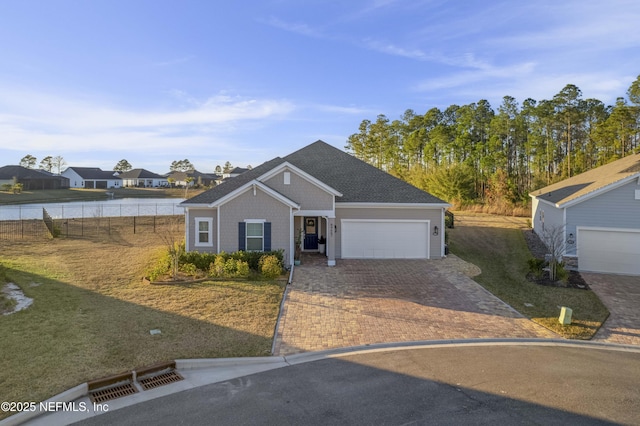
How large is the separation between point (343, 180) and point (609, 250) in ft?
44.5

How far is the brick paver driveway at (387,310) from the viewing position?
10312 millimetres

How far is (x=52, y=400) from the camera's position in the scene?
6.71 meters

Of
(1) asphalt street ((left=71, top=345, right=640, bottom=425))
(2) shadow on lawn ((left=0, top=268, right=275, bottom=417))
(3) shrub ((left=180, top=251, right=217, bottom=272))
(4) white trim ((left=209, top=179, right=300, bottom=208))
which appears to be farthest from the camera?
(4) white trim ((left=209, top=179, right=300, bottom=208))

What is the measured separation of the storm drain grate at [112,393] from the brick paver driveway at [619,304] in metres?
11.3

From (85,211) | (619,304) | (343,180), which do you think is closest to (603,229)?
(619,304)

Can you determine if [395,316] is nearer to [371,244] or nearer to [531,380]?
[531,380]

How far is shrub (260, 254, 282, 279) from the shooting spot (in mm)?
16109

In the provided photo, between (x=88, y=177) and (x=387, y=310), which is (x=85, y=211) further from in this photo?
(x=88, y=177)

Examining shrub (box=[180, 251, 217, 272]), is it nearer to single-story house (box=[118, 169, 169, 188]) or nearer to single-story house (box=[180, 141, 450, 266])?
single-story house (box=[180, 141, 450, 266])

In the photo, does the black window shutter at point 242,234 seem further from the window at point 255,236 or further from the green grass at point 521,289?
the green grass at point 521,289

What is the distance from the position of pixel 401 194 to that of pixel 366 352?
13194 millimetres

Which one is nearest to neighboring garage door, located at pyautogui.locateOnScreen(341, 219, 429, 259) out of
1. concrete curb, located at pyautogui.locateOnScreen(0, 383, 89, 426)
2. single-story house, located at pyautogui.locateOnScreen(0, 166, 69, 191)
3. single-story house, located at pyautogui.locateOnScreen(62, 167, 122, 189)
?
concrete curb, located at pyautogui.locateOnScreen(0, 383, 89, 426)

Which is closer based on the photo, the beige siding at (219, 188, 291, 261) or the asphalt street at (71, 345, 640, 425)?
the asphalt street at (71, 345, 640, 425)

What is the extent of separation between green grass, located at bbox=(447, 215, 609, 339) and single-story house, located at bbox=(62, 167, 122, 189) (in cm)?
9888
